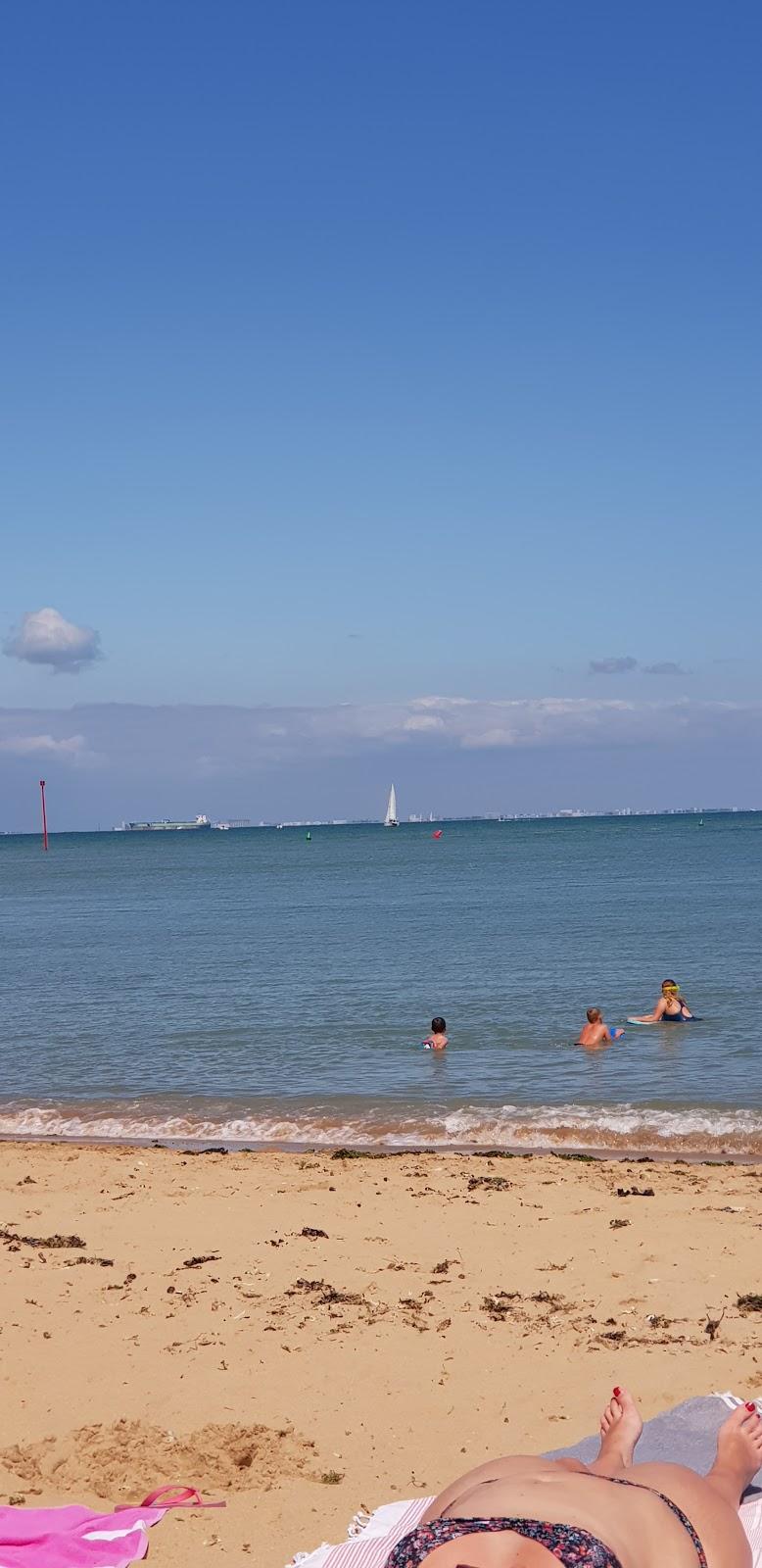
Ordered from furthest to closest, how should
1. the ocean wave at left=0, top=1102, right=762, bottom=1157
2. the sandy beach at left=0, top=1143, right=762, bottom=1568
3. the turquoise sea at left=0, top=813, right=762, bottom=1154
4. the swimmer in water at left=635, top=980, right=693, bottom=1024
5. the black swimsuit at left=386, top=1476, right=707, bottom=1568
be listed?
the swimmer in water at left=635, top=980, right=693, bottom=1024
the turquoise sea at left=0, top=813, right=762, bottom=1154
the ocean wave at left=0, top=1102, right=762, bottom=1157
the sandy beach at left=0, top=1143, right=762, bottom=1568
the black swimsuit at left=386, top=1476, right=707, bottom=1568

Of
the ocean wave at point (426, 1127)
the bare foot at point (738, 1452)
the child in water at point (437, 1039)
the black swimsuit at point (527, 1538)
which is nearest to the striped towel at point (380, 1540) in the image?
the bare foot at point (738, 1452)

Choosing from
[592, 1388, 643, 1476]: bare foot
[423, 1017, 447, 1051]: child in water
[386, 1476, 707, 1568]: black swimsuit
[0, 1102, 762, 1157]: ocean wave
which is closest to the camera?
[386, 1476, 707, 1568]: black swimsuit

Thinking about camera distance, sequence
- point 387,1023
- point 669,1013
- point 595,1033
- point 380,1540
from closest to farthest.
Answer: point 380,1540
point 595,1033
point 669,1013
point 387,1023

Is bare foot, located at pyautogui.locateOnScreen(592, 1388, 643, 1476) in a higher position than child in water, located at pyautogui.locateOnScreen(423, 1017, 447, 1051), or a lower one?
higher

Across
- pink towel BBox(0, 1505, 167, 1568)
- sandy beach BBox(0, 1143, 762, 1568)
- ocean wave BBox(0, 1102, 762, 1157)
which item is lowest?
ocean wave BBox(0, 1102, 762, 1157)

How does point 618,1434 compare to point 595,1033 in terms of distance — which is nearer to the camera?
point 618,1434

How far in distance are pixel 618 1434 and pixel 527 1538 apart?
163cm

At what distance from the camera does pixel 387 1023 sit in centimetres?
1906

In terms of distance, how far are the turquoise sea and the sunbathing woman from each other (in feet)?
27.8

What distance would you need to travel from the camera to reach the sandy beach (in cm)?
542

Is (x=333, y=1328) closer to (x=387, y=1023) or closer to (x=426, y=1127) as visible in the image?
(x=426, y=1127)

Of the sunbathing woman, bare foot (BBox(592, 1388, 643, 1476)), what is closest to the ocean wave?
bare foot (BBox(592, 1388, 643, 1476))

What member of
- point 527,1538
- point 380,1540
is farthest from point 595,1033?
point 527,1538

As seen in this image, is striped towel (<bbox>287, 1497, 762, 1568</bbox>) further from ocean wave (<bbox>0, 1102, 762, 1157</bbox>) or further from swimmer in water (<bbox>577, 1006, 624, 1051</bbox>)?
swimmer in water (<bbox>577, 1006, 624, 1051</bbox>)
